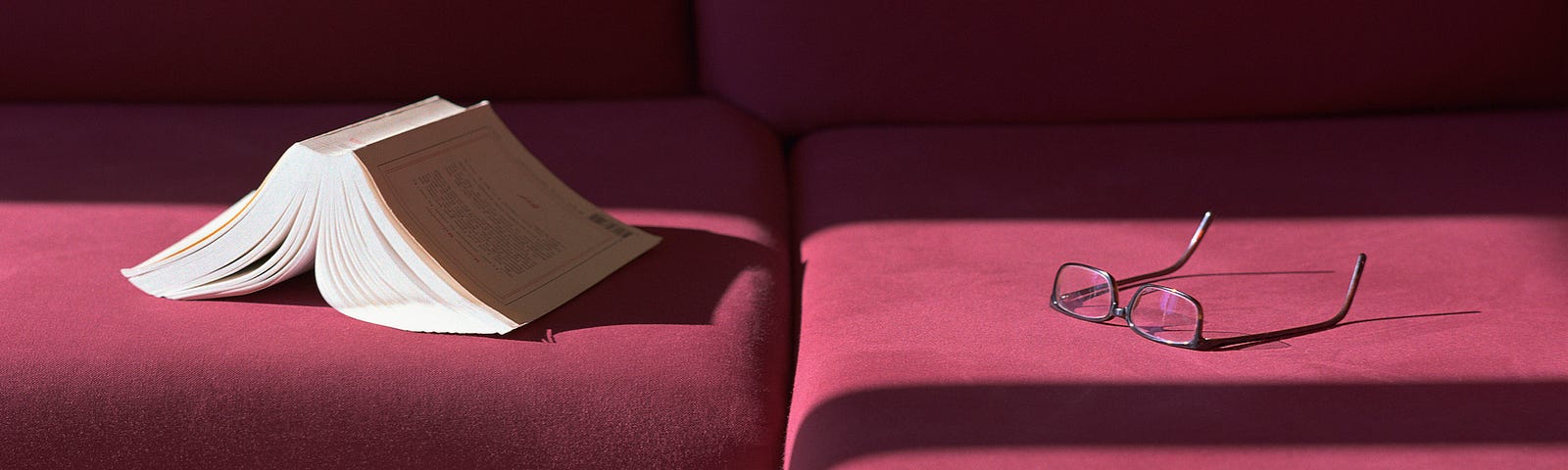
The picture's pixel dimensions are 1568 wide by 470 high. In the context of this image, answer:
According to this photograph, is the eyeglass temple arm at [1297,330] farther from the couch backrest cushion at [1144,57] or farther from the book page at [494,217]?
the couch backrest cushion at [1144,57]

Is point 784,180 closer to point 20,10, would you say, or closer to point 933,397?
point 933,397

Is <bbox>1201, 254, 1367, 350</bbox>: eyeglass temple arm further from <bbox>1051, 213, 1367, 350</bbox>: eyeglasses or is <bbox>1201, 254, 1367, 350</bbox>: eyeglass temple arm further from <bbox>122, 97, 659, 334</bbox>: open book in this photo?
<bbox>122, 97, 659, 334</bbox>: open book

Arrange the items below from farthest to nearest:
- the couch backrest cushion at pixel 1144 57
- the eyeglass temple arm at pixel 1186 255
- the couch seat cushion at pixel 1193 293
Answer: the couch backrest cushion at pixel 1144 57, the eyeglass temple arm at pixel 1186 255, the couch seat cushion at pixel 1193 293

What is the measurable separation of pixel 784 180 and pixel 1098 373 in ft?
2.20

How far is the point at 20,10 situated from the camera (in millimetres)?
1657

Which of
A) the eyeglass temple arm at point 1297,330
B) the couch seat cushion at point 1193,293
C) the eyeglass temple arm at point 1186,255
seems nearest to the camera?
the couch seat cushion at point 1193,293

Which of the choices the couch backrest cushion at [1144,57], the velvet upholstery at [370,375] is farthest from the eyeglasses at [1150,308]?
the couch backrest cushion at [1144,57]

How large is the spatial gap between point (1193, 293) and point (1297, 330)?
0.34ft

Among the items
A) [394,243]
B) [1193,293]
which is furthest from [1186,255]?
[394,243]

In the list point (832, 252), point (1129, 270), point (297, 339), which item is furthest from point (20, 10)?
point (1129, 270)

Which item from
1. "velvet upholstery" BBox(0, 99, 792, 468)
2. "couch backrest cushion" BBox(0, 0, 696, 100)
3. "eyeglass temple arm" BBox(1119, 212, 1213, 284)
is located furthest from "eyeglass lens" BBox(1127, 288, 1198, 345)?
"couch backrest cushion" BBox(0, 0, 696, 100)

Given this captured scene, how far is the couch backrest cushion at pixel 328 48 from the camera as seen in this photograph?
5.42ft

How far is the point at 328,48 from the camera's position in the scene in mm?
1667

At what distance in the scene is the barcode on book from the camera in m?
1.13
